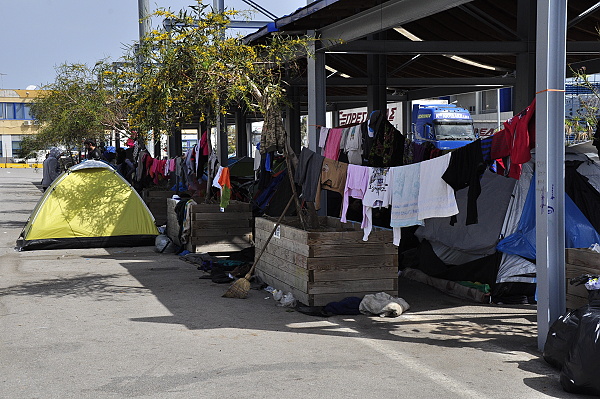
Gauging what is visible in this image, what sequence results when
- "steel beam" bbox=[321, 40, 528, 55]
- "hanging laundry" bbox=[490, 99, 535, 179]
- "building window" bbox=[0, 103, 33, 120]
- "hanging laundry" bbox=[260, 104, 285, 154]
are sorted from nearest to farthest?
1. "hanging laundry" bbox=[490, 99, 535, 179]
2. "hanging laundry" bbox=[260, 104, 285, 154]
3. "steel beam" bbox=[321, 40, 528, 55]
4. "building window" bbox=[0, 103, 33, 120]

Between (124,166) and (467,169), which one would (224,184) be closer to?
(467,169)

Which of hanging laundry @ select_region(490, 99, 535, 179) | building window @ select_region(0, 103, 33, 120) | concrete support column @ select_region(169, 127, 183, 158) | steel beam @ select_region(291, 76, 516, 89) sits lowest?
hanging laundry @ select_region(490, 99, 535, 179)

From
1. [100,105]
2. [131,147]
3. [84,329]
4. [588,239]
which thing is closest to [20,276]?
[84,329]

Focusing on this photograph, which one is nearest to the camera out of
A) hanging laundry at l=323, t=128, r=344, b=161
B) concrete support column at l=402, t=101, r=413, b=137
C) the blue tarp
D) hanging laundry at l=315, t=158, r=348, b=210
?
the blue tarp

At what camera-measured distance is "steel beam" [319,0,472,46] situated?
819 cm

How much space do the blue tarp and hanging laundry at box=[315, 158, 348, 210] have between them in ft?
6.79

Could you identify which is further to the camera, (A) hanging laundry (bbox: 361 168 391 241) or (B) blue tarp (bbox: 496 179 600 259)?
(B) blue tarp (bbox: 496 179 600 259)

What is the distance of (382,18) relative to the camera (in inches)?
359

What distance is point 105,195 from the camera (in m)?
14.5

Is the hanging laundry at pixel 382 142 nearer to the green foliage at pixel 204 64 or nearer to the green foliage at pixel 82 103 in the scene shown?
the green foliage at pixel 204 64

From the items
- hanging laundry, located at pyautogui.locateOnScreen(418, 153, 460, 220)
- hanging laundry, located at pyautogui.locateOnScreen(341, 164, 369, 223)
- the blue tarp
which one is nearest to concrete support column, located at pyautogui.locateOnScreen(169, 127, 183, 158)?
hanging laundry, located at pyautogui.locateOnScreen(341, 164, 369, 223)

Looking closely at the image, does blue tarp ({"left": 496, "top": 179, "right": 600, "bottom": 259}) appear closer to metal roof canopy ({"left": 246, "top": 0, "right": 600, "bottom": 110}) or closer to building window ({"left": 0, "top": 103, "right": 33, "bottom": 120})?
metal roof canopy ({"left": 246, "top": 0, "right": 600, "bottom": 110})

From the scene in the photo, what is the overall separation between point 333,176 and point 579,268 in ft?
10.7

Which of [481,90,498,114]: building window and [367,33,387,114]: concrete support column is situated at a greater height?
[481,90,498,114]: building window
